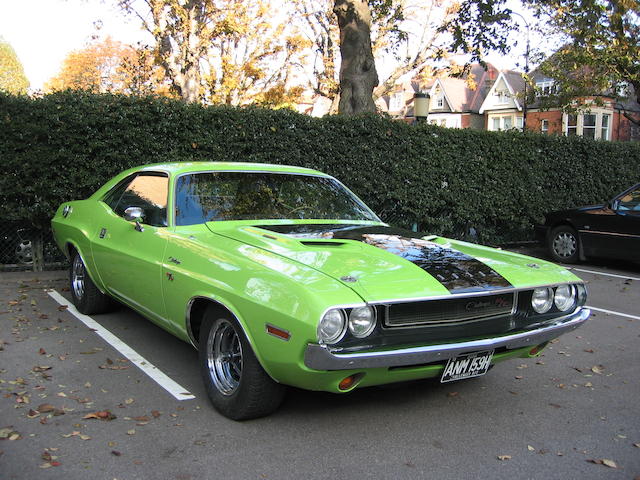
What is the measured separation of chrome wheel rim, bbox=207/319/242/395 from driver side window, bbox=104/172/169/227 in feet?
3.55

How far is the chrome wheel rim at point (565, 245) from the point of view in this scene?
1052 centimetres

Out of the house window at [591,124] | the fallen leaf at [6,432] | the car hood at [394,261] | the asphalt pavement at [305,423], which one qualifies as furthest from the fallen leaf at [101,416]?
the house window at [591,124]

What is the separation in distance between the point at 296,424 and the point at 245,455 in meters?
0.46

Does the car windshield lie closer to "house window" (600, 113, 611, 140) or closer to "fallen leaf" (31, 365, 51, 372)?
"fallen leaf" (31, 365, 51, 372)

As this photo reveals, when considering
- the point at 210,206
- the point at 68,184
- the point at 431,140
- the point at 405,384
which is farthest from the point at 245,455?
the point at 431,140

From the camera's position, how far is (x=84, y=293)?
555cm

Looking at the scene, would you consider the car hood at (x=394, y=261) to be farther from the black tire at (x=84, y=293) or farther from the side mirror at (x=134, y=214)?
the black tire at (x=84, y=293)

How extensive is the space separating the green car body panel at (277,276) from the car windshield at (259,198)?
0.29 feet

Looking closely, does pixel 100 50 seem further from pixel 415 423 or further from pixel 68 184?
pixel 415 423

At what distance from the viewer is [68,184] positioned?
7.83 meters

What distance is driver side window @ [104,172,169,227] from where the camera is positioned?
4391mm

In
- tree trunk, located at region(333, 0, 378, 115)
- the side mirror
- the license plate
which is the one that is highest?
tree trunk, located at region(333, 0, 378, 115)

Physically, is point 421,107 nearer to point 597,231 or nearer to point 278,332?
point 597,231

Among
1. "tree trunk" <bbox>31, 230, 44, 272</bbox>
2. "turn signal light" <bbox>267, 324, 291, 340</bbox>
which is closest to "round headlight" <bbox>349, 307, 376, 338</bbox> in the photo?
"turn signal light" <bbox>267, 324, 291, 340</bbox>
